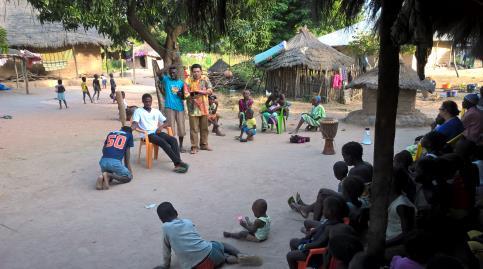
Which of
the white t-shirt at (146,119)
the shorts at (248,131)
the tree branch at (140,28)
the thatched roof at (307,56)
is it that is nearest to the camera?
the white t-shirt at (146,119)

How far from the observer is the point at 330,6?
3.07m

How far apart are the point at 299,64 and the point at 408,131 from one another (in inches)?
298

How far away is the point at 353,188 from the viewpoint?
12.4ft

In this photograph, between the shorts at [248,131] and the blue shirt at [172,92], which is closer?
the blue shirt at [172,92]

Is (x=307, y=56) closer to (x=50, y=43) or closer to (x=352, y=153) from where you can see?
(x=352, y=153)

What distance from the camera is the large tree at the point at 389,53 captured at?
1.98m

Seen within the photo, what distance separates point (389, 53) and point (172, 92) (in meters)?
6.21

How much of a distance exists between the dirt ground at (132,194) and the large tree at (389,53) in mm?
1546

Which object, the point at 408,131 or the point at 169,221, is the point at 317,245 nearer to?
the point at 169,221

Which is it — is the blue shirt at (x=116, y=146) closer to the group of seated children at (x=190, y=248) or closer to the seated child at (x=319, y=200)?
the seated child at (x=319, y=200)

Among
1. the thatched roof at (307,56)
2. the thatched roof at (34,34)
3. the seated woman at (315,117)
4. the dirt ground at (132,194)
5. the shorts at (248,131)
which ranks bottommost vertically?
the dirt ground at (132,194)

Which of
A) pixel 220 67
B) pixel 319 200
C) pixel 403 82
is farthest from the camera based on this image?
pixel 220 67

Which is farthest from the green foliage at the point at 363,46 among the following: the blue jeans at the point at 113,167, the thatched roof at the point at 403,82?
the blue jeans at the point at 113,167

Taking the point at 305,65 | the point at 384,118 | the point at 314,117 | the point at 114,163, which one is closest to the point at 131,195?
the point at 114,163
